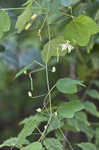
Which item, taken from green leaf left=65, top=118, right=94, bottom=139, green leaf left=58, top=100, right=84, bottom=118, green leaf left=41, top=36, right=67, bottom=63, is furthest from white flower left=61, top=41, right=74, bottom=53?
green leaf left=65, top=118, right=94, bottom=139

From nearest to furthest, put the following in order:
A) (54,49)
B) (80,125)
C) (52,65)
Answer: (54,49)
(80,125)
(52,65)

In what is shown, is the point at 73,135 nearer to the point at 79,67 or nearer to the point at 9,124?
the point at 79,67

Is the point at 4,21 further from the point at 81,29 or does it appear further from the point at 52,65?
the point at 52,65

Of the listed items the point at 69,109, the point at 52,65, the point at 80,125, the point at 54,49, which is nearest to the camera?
the point at 69,109

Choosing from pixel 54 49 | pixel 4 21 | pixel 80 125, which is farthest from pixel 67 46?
pixel 80 125

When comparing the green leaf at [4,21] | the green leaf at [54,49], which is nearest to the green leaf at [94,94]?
the green leaf at [54,49]

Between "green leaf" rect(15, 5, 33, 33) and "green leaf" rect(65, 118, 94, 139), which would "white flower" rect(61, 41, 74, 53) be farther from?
"green leaf" rect(65, 118, 94, 139)

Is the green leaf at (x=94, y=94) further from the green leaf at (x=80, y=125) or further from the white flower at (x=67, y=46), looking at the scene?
the white flower at (x=67, y=46)

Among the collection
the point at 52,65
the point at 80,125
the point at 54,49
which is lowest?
the point at 80,125
